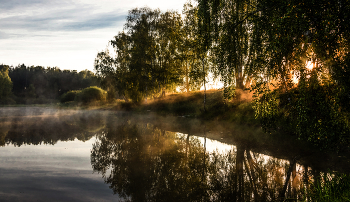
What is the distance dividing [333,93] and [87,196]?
6981 mm

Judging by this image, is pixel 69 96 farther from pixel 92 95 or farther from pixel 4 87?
pixel 4 87

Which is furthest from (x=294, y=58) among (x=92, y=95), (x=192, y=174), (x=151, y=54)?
(x=92, y=95)

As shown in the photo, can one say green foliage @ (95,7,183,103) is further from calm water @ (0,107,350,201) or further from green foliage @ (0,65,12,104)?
green foliage @ (0,65,12,104)

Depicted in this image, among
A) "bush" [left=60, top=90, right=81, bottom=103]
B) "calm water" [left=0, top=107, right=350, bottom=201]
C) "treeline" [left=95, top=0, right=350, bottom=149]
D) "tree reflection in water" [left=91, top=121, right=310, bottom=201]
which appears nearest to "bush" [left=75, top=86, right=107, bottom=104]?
"bush" [left=60, top=90, right=81, bottom=103]

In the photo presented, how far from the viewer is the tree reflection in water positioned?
5.59 metres

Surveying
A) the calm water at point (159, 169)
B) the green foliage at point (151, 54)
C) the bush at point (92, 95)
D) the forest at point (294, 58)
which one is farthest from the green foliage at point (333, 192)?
the bush at point (92, 95)

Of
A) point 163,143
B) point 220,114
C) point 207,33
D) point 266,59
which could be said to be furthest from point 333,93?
point 220,114

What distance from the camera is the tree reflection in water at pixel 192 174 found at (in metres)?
5.59

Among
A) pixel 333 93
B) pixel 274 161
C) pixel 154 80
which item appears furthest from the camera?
pixel 154 80

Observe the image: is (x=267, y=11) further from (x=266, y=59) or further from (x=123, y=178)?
(x=123, y=178)

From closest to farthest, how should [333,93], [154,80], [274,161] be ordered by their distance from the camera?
[333,93], [274,161], [154,80]

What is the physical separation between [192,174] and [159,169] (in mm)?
1164

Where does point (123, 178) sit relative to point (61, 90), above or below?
below

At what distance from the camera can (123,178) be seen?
6656 mm
